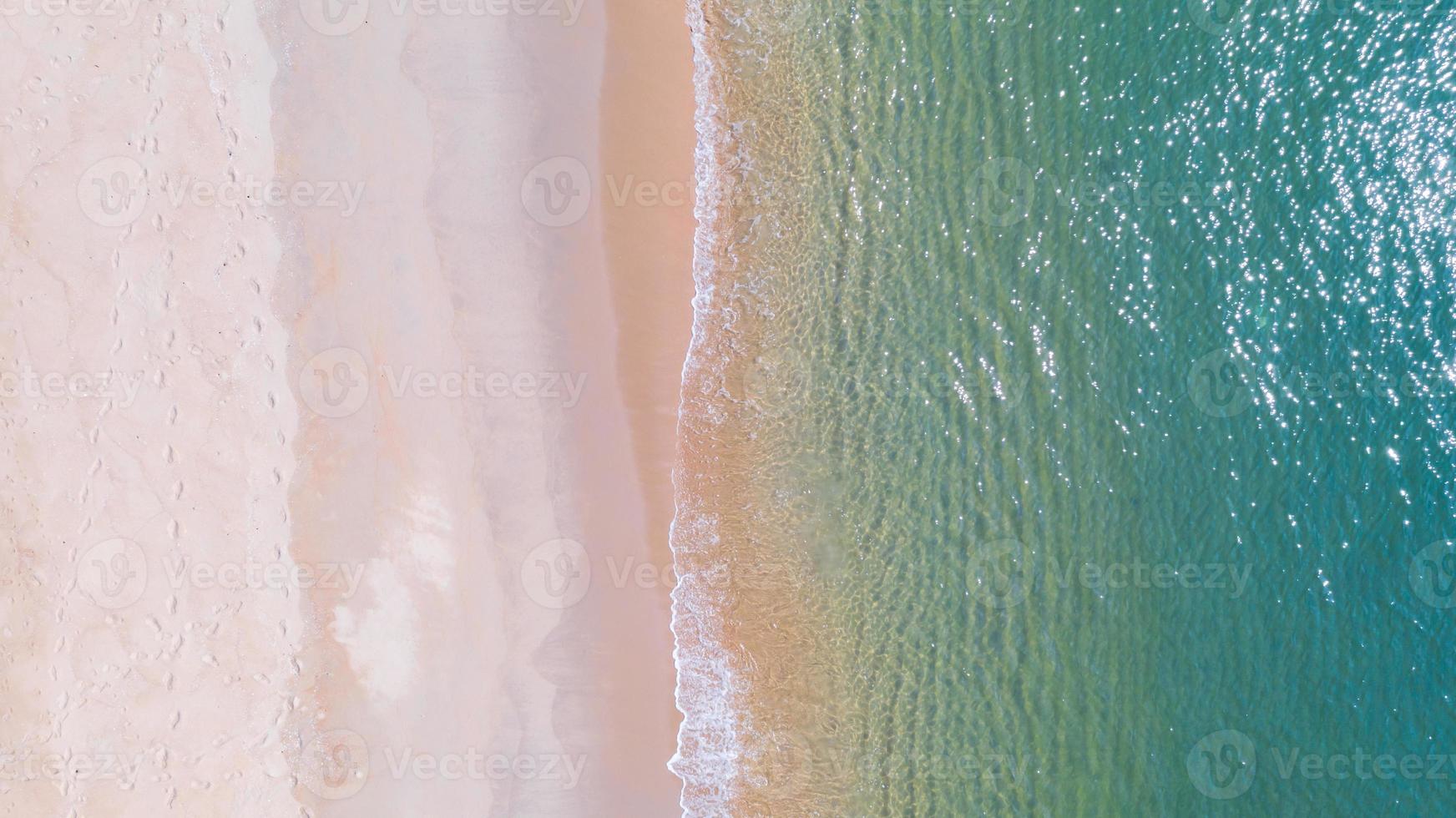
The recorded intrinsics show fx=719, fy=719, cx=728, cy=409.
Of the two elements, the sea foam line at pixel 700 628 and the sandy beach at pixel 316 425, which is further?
the sea foam line at pixel 700 628

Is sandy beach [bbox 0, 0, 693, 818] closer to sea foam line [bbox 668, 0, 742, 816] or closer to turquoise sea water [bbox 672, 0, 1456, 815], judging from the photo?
sea foam line [bbox 668, 0, 742, 816]

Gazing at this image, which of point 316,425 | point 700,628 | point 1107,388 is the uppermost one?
point 1107,388

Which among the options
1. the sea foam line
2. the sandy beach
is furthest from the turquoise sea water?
the sandy beach

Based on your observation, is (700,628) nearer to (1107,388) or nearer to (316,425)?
(316,425)

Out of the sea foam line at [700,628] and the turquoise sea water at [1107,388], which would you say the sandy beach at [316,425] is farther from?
the turquoise sea water at [1107,388]

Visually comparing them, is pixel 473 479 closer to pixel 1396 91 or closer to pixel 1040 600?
pixel 1040 600

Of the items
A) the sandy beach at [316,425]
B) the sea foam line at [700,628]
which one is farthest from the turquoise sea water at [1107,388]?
the sandy beach at [316,425]

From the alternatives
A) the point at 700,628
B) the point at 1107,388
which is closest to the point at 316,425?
the point at 700,628
